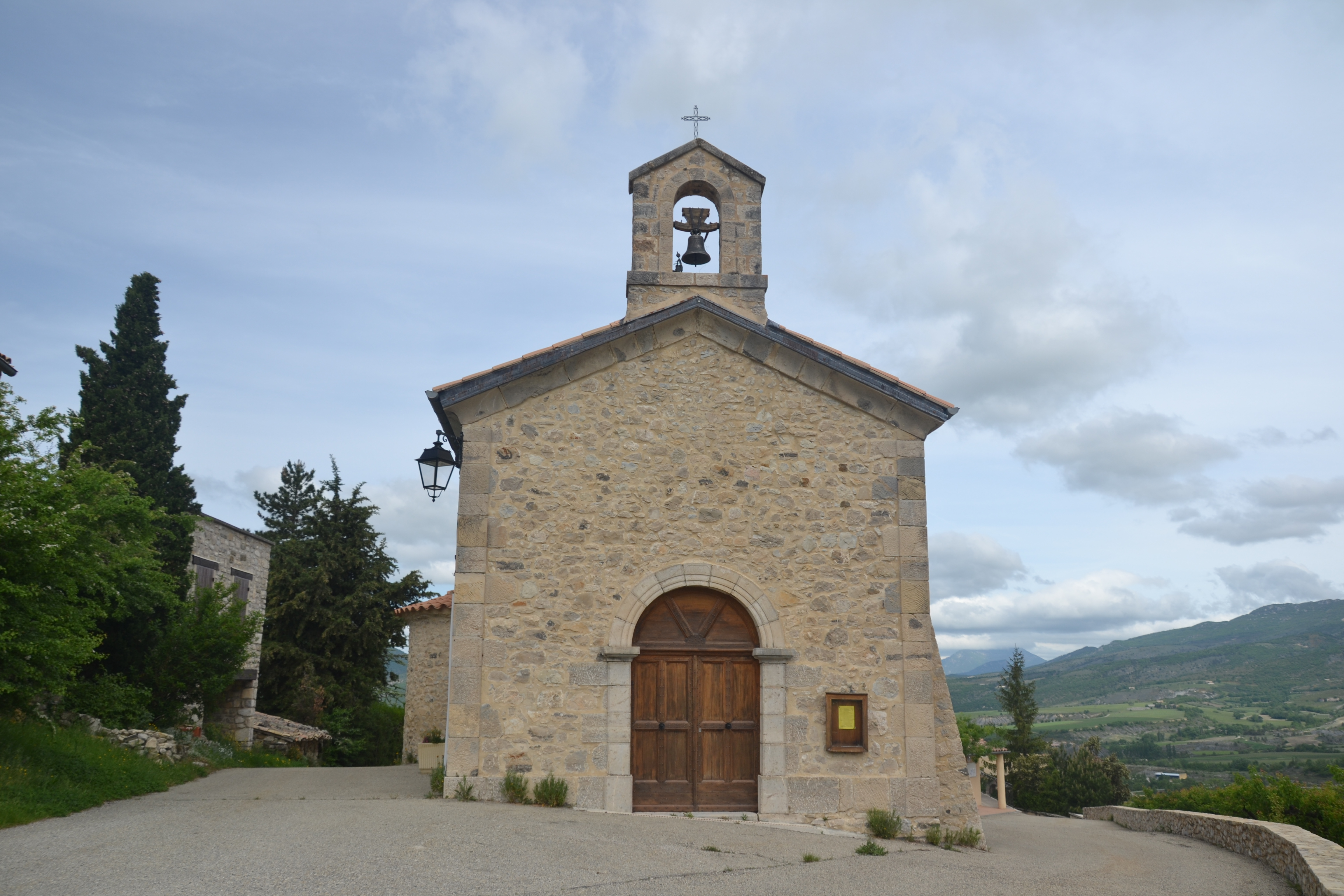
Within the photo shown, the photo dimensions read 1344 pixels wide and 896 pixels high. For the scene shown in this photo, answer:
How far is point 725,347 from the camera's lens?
434 inches

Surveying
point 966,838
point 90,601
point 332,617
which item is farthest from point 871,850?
point 332,617

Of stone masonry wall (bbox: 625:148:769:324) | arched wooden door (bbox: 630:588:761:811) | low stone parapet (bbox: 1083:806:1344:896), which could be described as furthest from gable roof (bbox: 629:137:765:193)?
low stone parapet (bbox: 1083:806:1344:896)

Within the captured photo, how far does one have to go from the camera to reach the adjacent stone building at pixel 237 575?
1981cm

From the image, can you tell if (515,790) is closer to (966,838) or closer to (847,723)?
(847,723)

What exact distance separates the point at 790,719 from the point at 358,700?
19335 millimetres

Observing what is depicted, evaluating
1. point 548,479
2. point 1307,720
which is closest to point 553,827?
point 548,479

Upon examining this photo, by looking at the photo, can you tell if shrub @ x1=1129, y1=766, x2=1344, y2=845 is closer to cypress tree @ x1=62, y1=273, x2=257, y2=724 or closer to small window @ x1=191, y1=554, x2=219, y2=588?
cypress tree @ x1=62, y1=273, x2=257, y2=724

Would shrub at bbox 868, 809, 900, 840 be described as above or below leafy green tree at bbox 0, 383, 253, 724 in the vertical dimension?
below

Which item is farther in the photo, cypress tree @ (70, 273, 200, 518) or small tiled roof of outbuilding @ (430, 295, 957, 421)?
cypress tree @ (70, 273, 200, 518)

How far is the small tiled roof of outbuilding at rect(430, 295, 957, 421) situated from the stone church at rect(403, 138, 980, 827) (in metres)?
0.03

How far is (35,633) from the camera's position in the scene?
9672 mm

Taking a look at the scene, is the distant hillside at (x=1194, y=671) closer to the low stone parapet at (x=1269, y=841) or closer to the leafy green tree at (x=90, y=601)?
the low stone parapet at (x=1269, y=841)

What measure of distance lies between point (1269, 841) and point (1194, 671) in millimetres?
116763

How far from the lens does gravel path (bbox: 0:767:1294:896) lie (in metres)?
6.19
